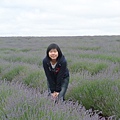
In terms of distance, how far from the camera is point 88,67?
7578 mm

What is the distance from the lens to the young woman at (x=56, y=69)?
4011mm

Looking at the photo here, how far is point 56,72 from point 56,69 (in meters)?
0.06

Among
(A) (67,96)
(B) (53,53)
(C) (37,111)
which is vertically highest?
(B) (53,53)

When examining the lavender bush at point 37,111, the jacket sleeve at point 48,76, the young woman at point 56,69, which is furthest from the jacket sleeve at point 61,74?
the lavender bush at point 37,111

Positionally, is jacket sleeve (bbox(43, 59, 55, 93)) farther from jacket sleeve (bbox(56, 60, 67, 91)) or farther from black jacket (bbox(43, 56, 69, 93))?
jacket sleeve (bbox(56, 60, 67, 91))

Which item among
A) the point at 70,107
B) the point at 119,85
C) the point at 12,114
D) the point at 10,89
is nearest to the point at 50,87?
the point at 10,89

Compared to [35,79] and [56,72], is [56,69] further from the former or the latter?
[35,79]

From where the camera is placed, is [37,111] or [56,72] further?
[56,72]

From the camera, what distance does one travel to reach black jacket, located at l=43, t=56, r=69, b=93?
4090 millimetres

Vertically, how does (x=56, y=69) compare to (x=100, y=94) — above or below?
above

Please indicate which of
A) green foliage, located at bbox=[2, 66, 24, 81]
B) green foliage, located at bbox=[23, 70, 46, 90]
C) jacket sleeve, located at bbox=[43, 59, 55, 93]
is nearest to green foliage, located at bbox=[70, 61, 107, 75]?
green foliage, located at bbox=[23, 70, 46, 90]

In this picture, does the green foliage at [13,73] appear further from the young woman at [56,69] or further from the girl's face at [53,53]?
the girl's face at [53,53]

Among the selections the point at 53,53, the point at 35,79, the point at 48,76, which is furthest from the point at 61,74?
the point at 35,79

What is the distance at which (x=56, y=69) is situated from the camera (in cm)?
412
